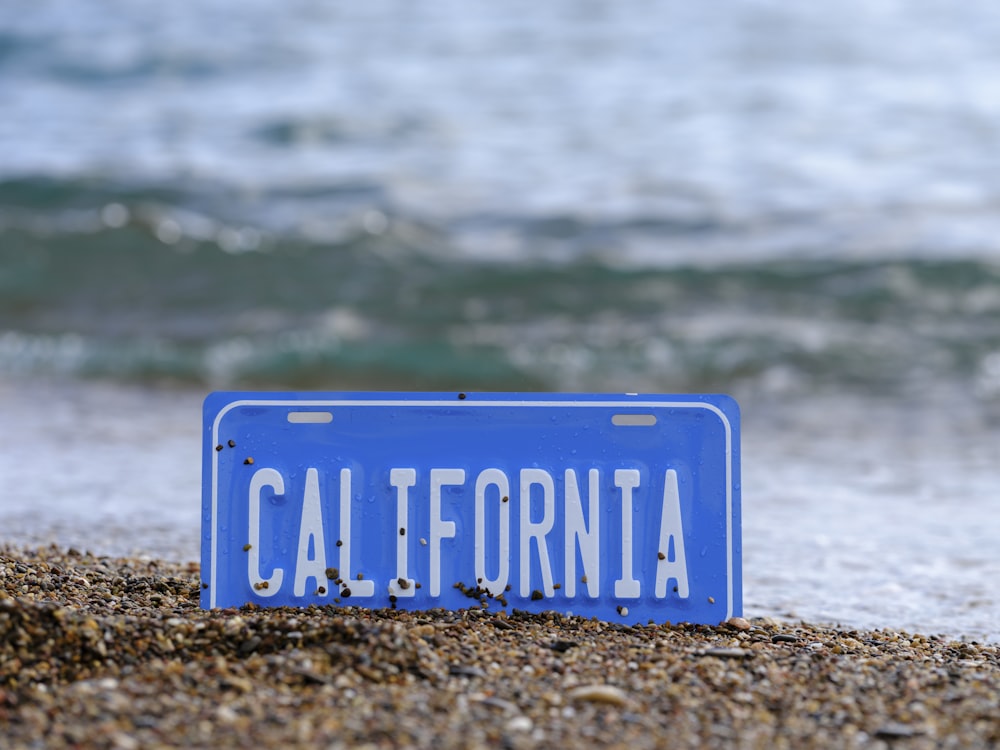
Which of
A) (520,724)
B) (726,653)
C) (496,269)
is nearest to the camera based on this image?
(520,724)

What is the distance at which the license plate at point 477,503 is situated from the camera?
1.78 metres

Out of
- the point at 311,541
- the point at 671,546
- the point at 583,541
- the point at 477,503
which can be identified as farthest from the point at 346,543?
the point at 671,546

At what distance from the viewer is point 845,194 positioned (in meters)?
8.95

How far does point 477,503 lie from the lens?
1.81m

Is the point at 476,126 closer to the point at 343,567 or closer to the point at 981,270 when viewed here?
the point at 981,270

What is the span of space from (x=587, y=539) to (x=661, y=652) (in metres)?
0.24

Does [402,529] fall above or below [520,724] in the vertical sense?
above

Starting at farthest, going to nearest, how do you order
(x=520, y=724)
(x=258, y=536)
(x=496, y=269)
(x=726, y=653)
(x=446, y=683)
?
(x=496, y=269) → (x=258, y=536) → (x=726, y=653) → (x=446, y=683) → (x=520, y=724)

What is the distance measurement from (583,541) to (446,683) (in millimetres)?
432

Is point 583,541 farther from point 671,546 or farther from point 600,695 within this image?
point 600,695

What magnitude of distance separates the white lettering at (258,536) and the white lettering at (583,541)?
0.47m

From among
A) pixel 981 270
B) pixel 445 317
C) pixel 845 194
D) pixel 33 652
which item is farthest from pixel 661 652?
pixel 845 194

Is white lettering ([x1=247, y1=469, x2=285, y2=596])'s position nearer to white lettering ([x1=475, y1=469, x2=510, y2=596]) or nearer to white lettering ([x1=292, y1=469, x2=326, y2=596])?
white lettering ([x1=292, y1=469, x2=326, y2=596])

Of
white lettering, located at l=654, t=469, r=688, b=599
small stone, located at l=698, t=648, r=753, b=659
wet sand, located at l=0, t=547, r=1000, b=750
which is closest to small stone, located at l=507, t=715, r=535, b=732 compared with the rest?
wet sand, located at l=0, t=547, r=1000, b=750
